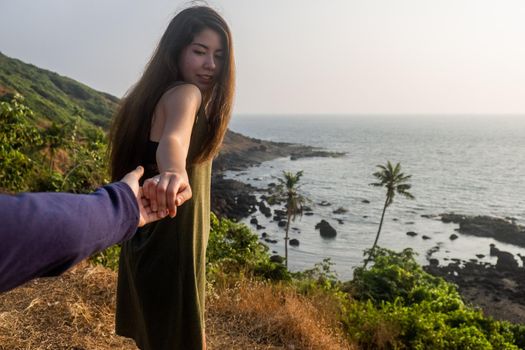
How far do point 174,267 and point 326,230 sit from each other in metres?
34.5

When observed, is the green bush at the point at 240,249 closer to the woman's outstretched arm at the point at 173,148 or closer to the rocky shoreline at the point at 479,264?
the woman's outstretched arm at the point at 173,148

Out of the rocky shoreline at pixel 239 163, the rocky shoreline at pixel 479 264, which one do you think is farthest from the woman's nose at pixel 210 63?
the rocky shoreline at pixel 239 163

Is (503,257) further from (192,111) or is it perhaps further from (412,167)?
(412,167)

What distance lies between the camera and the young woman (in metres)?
1.85

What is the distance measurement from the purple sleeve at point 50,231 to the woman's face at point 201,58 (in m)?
1.11

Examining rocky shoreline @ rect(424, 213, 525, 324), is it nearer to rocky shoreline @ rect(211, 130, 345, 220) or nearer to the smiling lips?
rocky shoreline @ rect(211, 130, 345, 220)

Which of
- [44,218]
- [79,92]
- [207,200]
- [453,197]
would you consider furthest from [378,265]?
[79,92]

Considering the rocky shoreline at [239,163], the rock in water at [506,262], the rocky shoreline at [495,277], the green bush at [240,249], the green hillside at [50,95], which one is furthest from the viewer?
the rocky shoreline at [239,163]

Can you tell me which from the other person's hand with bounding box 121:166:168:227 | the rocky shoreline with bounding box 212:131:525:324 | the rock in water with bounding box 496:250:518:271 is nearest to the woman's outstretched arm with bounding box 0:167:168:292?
the other person's hand with bounding box 121:166:168:227

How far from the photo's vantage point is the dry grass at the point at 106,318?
3391 mm

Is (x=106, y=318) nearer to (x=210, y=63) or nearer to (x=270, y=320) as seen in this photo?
(x=270, y=320)

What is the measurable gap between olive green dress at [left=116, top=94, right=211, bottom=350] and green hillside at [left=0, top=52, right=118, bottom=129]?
29.0m

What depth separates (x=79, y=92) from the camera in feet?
208

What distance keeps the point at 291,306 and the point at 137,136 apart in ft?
9.40
